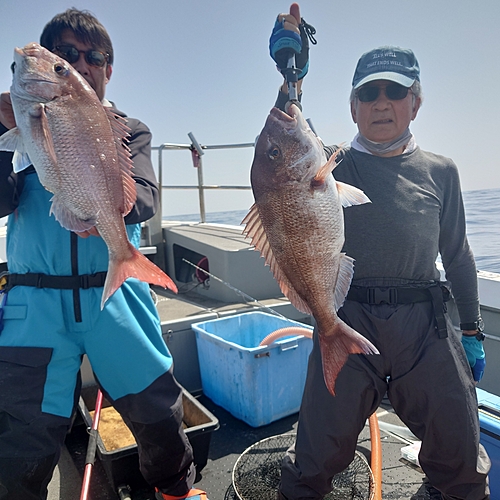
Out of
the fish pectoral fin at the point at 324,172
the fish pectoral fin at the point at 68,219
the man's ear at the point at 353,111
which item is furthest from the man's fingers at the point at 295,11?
the fish pectoral fin at the point at 68,219

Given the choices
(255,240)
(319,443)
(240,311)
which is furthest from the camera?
(240,311)

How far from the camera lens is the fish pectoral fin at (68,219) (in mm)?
1566

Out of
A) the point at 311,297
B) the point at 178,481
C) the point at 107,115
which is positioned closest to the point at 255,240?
the point at 311,297

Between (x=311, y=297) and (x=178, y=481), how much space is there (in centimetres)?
132

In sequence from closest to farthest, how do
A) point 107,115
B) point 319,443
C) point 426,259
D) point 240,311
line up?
point 107,115
point 319,443
point 426,259
point 240,311

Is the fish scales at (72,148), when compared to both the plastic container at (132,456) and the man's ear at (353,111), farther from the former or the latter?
the plastic container at (132,456)

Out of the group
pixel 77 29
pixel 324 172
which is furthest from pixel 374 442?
pixel 77 29

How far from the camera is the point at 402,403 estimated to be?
2045 millimetres

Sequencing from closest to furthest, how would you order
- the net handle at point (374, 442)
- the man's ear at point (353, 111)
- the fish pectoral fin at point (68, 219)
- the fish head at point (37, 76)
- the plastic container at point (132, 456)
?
the fish head at point (37, 76) → the fish pectoral fin at point (68, 219) → the man's ear at point (353, 111) → the net handle at point (374, 442) → the plastic container at point (132, 456)

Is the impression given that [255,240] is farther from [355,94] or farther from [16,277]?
[16,277]

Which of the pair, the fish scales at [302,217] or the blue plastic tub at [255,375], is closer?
the fish scales at [302,217]

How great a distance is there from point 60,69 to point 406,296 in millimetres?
1701

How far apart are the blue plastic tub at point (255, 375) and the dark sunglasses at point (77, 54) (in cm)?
211

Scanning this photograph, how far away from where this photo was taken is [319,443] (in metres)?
1.96
